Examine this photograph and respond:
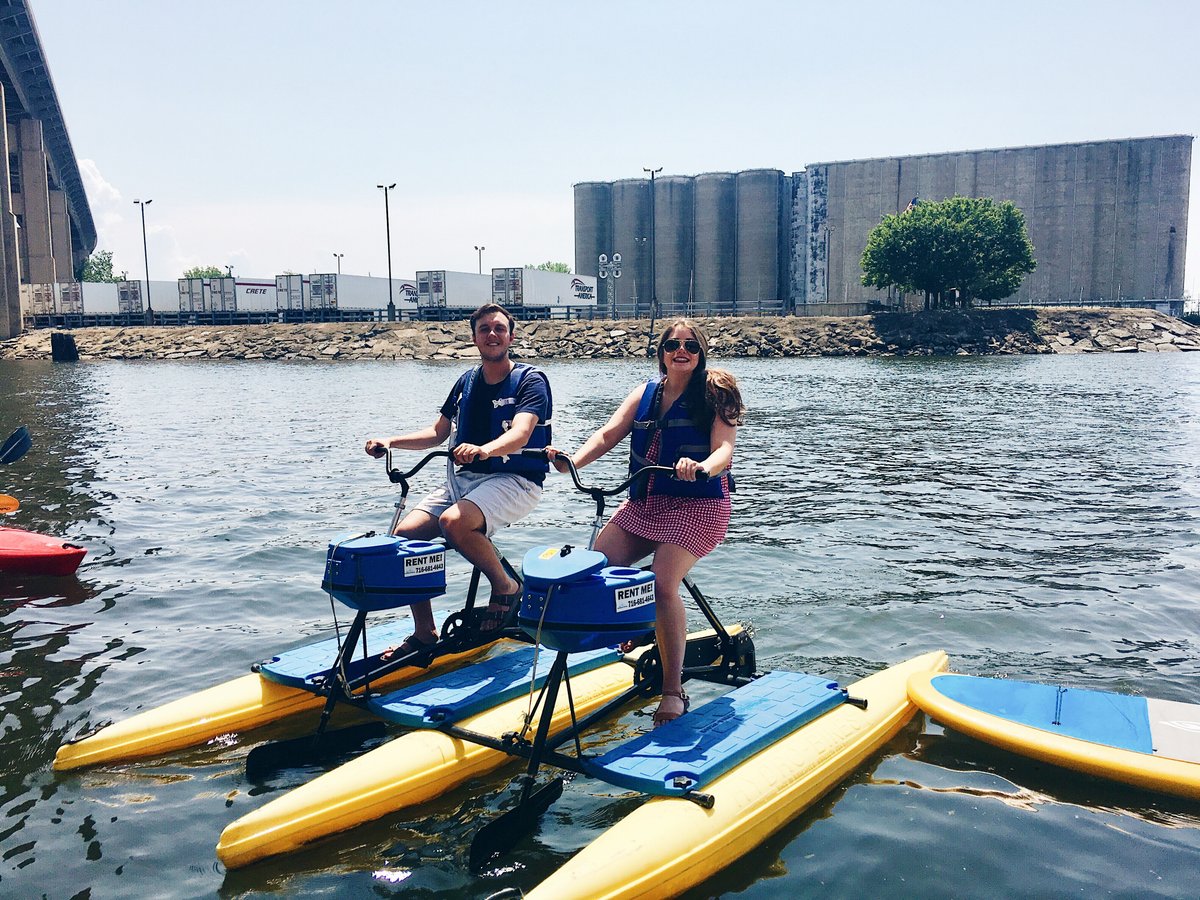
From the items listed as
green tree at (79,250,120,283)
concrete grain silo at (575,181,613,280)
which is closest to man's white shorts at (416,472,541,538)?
concrete grain silo at (575,181,613,280)

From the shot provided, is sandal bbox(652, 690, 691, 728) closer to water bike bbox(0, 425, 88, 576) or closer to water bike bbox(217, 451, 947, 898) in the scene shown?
water bike bbox(217, 451, 947, 898)

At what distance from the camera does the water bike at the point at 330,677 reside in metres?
5.58

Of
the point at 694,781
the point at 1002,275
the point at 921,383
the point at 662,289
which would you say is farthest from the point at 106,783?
the point at 662,289

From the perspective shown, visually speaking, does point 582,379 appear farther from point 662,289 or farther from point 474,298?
point 662,289

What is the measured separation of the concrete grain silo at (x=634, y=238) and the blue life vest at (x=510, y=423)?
9290 cm

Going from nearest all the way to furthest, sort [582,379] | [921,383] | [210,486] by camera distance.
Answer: [210,486] < [921,383] < [582,379]

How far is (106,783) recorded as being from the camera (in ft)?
18.5

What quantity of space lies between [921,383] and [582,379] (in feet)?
48.3

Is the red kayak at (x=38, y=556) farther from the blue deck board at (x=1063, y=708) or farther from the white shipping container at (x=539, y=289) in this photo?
the white shipping container at (x=539, y=289)

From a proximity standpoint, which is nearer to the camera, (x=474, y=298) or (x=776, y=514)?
(x=776, y=514)

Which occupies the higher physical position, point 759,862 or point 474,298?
point 474,298

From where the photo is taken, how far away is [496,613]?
6.87 meters

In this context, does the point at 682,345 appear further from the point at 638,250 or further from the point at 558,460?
the point at 638,250

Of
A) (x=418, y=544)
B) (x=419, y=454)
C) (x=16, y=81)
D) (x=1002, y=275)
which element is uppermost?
(x=16, y=81)
